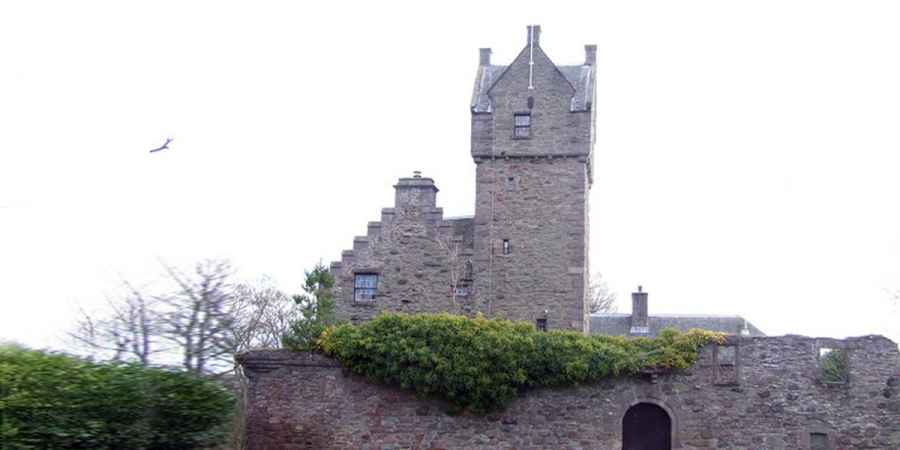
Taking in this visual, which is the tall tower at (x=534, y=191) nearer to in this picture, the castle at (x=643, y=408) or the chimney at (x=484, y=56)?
the chimney at (x=484, y=56)

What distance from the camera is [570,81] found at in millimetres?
30875

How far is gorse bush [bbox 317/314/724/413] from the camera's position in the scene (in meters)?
22.0

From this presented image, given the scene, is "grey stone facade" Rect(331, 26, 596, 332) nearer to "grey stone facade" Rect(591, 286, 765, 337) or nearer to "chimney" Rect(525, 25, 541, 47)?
"chimney" Rect(525, 25, 541, 47)

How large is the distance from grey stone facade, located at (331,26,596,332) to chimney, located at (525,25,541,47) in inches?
6.8

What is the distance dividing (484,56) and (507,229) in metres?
5.74

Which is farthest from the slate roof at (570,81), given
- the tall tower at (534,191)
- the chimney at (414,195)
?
the chimney at (414,195)

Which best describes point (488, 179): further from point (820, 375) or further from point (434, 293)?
point (820, 375)

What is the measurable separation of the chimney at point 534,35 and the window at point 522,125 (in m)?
2.18

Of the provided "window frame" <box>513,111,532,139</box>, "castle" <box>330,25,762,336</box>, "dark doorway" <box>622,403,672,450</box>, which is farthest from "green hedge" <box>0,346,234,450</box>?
"window frame" <box>513,111,532,139</box>

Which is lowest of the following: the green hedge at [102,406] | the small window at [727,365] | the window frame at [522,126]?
the green hedge at [102,406]

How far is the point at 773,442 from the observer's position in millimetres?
22281

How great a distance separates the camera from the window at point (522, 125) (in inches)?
1192

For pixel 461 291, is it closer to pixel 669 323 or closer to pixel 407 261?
pixel 407 261

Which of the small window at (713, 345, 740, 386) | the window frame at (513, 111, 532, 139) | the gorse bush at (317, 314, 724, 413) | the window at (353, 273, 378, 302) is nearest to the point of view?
the gorse bush at (317, 314, 724, 413)
